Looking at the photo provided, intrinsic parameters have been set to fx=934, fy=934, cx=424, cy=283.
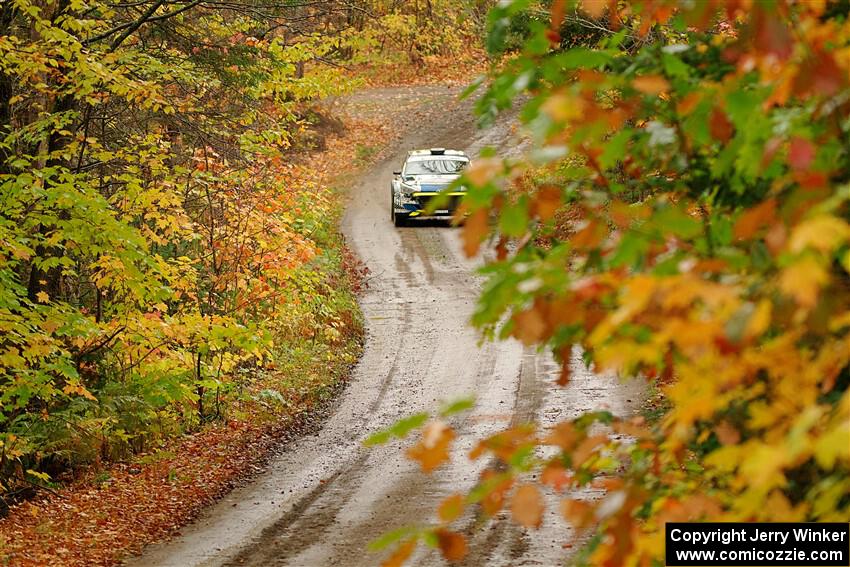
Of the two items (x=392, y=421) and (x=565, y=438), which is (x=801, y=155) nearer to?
(x=565, y=438)

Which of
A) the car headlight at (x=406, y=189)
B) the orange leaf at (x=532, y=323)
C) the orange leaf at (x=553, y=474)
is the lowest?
the orange leaf at (x=553, y=474)

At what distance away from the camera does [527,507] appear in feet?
8.50

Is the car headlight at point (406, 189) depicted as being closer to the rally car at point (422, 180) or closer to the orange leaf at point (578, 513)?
the rally car at point (422, 180)

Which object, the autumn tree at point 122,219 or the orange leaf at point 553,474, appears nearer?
the orange leaf at point 553,474

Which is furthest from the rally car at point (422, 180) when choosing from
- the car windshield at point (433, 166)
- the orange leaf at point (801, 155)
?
the orange leaf at point (801, 155)

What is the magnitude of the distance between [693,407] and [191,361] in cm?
1059

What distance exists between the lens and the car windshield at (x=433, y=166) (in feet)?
86.4

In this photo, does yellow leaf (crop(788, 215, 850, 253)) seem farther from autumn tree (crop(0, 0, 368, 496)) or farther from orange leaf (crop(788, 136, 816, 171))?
autumn tree (crop(0, 0, 368, 496))

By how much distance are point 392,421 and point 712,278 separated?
11573mm

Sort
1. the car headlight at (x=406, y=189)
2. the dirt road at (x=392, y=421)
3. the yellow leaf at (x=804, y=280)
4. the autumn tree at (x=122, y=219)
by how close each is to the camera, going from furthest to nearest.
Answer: the car headlight at (x=406, y=189) < the autumn tree at (x=122, y=219) < the dirt road at (x=392, y=421) < the yellow leaf at (x=804, y=280)

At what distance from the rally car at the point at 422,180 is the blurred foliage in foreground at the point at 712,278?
73.8 ft

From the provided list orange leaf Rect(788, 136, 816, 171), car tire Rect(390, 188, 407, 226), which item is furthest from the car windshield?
orange leaf Rect(788, 136, 816, 171)

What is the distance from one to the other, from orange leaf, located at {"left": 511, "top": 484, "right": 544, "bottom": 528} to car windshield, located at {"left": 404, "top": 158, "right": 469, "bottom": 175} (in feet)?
78.0

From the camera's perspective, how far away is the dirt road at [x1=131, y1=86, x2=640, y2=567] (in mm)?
8992
